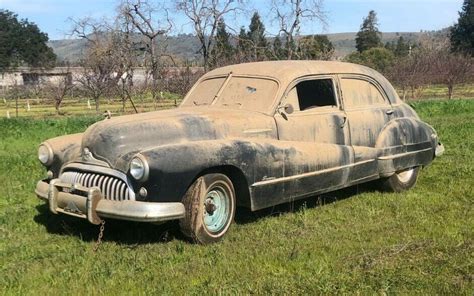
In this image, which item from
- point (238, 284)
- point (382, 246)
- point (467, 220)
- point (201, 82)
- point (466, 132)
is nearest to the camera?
point (238, 284)

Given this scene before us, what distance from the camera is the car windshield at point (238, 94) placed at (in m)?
6.26

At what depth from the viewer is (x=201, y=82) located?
724cm

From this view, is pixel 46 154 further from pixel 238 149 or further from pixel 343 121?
pixel 343 121

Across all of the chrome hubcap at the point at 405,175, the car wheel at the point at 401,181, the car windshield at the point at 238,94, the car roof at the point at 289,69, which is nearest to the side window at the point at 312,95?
the car roof at the point at 289,69

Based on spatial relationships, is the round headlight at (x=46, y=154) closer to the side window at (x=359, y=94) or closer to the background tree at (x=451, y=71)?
the side window at (x=359, y=94)

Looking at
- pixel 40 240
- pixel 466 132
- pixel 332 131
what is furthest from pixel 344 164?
pixel 466 132

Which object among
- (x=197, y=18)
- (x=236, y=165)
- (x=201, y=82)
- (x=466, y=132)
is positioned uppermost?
(x=197, y=18)

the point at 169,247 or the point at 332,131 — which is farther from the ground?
the point at 332,131

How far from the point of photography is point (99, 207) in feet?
16.4

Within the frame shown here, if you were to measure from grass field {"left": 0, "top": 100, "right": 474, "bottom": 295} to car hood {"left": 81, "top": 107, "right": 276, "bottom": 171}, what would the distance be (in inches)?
35.6

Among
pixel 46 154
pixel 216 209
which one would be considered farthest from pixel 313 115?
pixel 46 154

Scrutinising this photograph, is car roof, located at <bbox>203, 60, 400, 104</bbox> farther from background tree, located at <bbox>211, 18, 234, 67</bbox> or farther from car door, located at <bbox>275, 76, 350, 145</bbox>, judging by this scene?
background tree, located at <bbox>211, 18, 234, 67</bbox>

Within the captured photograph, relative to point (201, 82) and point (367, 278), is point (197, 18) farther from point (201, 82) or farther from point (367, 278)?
point (367, 278)

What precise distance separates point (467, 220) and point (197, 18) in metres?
31.7
